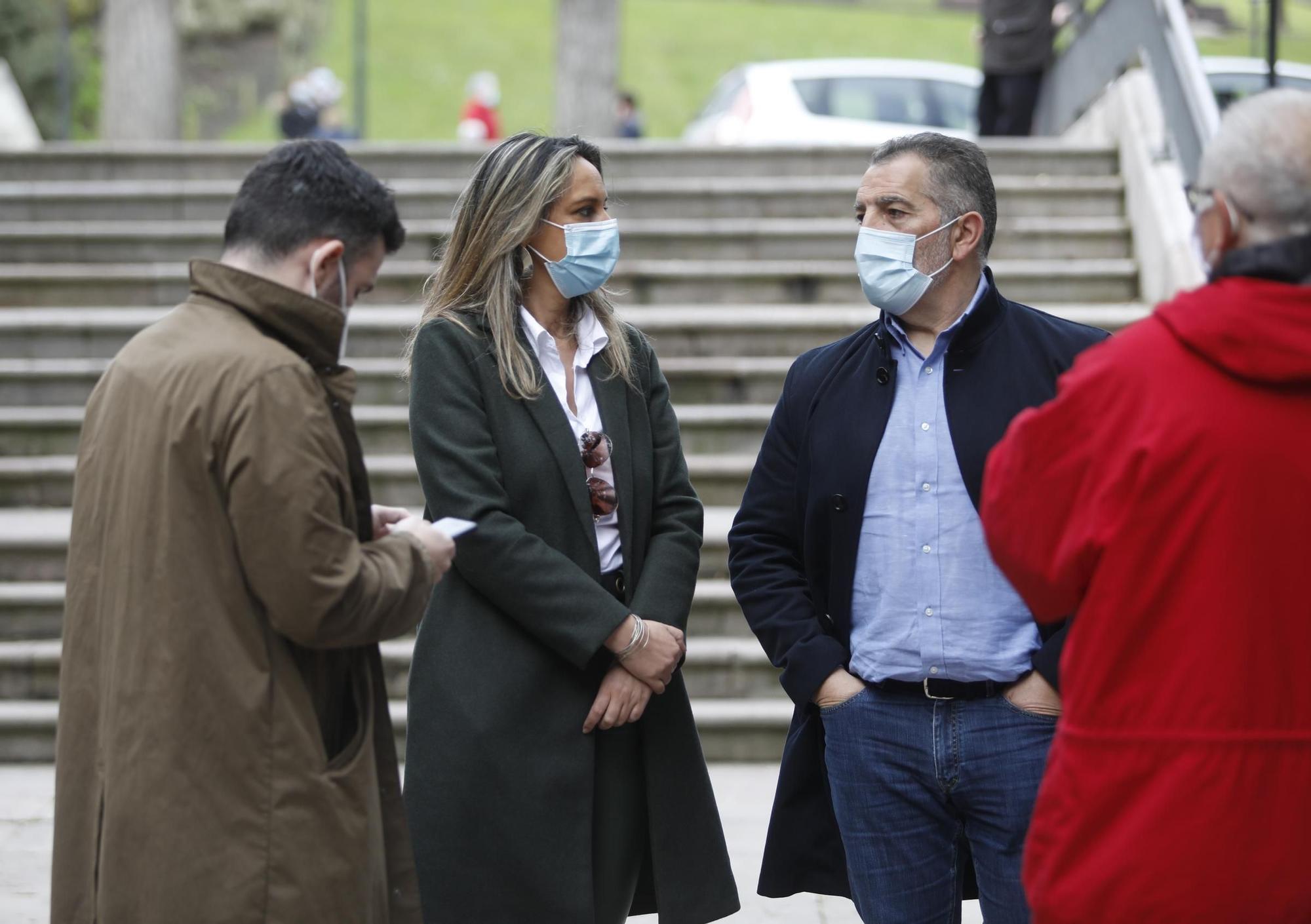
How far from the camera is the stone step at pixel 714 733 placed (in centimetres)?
539

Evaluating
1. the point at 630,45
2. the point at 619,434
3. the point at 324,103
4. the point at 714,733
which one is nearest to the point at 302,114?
the point at 324,103

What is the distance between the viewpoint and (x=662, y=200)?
8312 millimetres

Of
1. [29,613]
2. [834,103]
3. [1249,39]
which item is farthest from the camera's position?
[1249,39]

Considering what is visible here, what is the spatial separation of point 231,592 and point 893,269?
1.37 meters

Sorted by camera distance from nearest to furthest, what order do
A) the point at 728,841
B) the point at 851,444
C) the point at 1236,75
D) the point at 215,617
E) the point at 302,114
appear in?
the point at 215,617 → the point at 851,444 → the point at 728,841 → the point at 1236,75 → the point at 302,114

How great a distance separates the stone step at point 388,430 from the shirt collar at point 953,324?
3.57m

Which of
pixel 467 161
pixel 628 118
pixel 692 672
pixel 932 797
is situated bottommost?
pixel 692 672

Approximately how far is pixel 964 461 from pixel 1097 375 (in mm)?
837

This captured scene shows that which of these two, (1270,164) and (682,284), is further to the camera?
(682,284)

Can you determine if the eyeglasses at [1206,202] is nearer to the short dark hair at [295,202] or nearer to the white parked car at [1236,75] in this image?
the short dark hair at [295,202]

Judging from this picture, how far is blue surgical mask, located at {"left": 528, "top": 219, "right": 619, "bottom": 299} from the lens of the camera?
10.1 feet

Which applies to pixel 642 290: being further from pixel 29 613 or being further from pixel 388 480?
pixel 29 613

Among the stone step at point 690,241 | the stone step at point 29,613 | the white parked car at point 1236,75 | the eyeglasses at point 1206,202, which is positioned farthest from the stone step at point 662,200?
the eyeglasses at point 1206,202

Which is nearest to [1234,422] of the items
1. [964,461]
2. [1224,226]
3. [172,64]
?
[1224,226]
